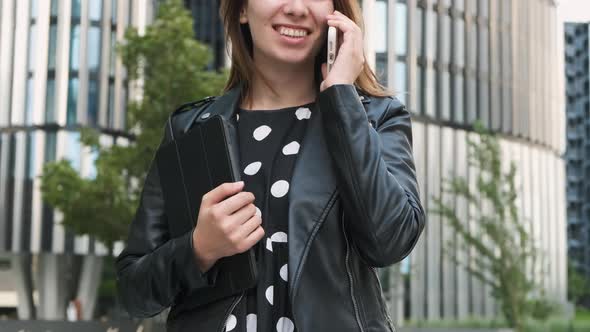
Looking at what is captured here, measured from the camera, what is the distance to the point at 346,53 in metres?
1.48

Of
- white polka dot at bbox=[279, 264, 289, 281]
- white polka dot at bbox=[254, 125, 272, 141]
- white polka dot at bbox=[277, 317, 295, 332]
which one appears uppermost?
white polka dot at bbox=[254, 125, 272, 141]

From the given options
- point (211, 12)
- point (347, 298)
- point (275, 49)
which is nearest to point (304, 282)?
point (347, 298)

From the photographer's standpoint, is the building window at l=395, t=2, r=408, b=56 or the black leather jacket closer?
the black leather jacket

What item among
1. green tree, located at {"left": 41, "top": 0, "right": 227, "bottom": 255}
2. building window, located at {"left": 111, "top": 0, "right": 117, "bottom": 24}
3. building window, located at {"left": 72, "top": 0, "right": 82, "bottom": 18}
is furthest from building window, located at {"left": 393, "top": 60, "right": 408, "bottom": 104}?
green tree, located at {"left": 41, "top": 0, "right": 227, "bottom": 255}

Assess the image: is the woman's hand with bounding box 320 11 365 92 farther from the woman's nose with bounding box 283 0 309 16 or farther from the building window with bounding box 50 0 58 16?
the building window with bounding box 50 0 58 16

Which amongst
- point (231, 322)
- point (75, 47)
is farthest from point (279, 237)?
point (75, 47)

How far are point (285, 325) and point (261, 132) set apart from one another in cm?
37

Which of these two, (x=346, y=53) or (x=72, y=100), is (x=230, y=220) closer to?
(x=346, y=53)

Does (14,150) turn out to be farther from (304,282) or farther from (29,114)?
(304,282)

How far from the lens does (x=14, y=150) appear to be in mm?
27688

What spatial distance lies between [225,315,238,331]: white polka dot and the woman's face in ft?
1.52

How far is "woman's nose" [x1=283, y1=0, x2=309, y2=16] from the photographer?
150 cm

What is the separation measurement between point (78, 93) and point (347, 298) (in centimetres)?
2661

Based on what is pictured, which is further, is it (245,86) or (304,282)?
(245,86)
